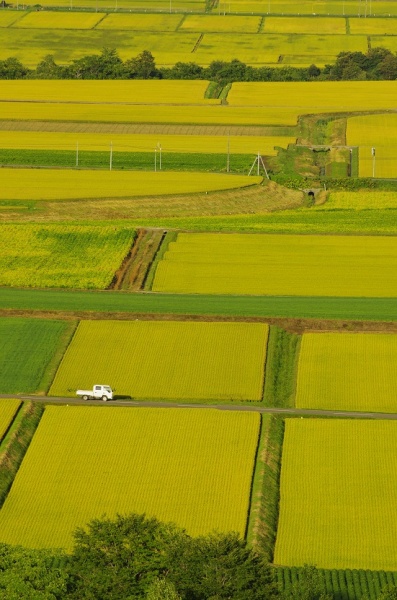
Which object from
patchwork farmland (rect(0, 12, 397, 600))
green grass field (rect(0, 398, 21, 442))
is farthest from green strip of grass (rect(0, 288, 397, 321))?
green grass field (rect(0, 398, 21, 442))

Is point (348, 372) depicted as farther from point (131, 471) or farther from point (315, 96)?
point (315, 96)

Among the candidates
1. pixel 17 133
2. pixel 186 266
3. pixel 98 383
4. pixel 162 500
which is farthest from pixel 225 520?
pixel 17 133

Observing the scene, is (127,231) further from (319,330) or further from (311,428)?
(311,428)

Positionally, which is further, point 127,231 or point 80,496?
point 127,231

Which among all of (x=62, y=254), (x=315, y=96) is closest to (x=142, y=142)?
(x=315, y=96)

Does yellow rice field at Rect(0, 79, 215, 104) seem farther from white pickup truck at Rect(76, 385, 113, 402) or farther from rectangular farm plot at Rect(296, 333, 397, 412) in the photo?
white pickup truck at Rect(76, 385, 113, 402)

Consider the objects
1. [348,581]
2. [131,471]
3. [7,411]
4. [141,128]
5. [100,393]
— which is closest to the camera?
[348,581]
